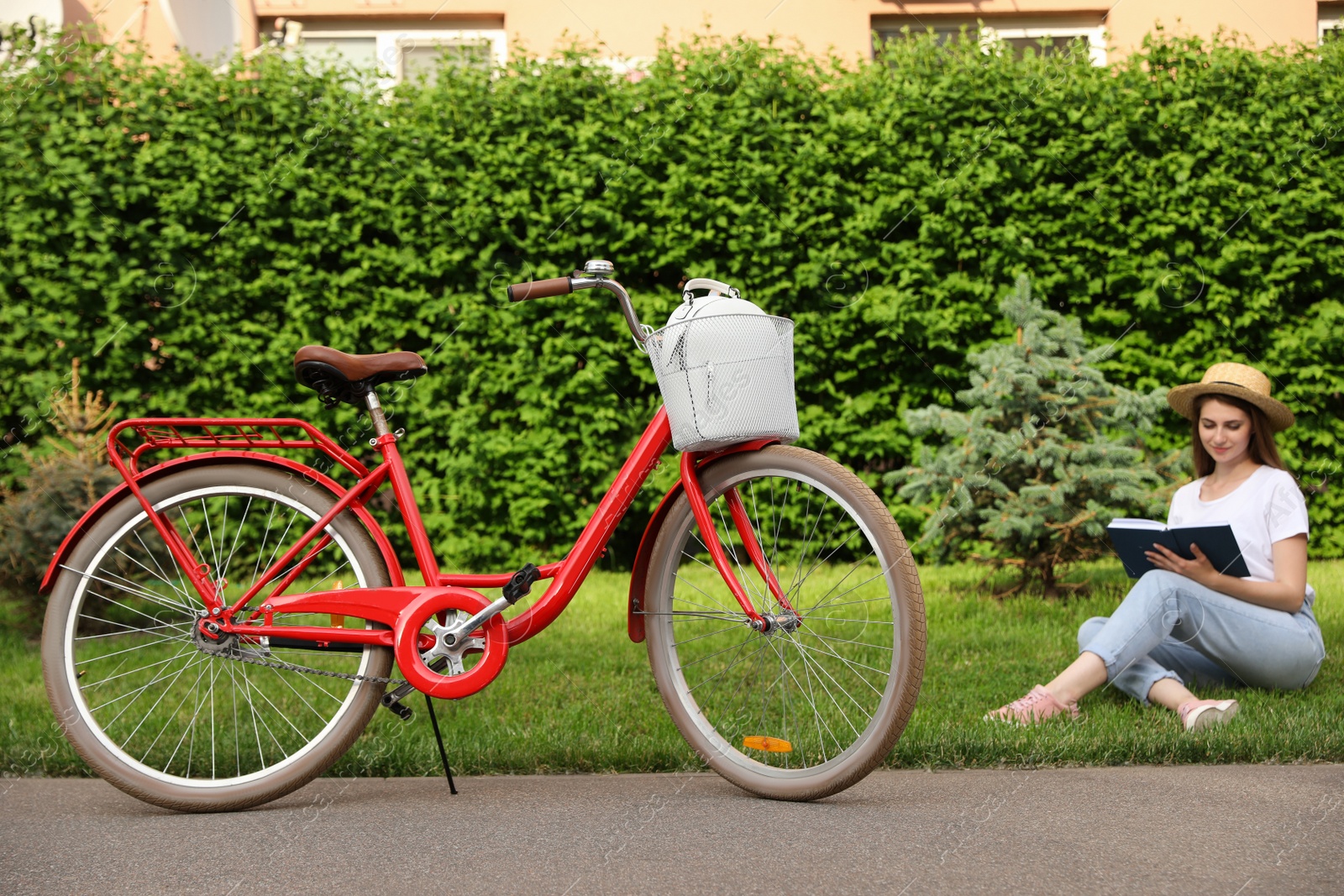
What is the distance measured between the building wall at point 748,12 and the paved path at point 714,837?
8.22 metres

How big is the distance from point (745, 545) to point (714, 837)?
73 cm

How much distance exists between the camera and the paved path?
234 cm

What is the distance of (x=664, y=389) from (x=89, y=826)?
1.82 metres

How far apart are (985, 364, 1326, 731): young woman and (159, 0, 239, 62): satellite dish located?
804 cm

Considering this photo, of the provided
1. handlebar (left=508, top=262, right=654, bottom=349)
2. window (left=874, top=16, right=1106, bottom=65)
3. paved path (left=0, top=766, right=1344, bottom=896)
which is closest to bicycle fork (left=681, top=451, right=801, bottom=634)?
handlebar (left=508, top=262, right=654, bottom=349)

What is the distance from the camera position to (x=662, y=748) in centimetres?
338

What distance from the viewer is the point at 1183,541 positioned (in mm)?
3496

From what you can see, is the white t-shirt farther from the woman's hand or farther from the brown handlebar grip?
the brown handlebar grip

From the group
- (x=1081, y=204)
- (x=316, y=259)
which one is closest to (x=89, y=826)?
(x=316, y=259)

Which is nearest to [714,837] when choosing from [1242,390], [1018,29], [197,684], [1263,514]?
[197,684]

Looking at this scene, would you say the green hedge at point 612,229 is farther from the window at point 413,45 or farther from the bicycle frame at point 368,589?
the bicycle frame at point 368,589

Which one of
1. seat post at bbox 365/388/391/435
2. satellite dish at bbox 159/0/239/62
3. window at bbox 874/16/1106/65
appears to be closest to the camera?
seat post at bbox 365/388/391/435

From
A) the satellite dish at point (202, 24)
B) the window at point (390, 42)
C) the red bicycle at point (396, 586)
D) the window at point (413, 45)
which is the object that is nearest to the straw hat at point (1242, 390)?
the red bicycle at point (396, 586)

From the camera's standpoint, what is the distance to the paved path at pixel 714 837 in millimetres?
2340
